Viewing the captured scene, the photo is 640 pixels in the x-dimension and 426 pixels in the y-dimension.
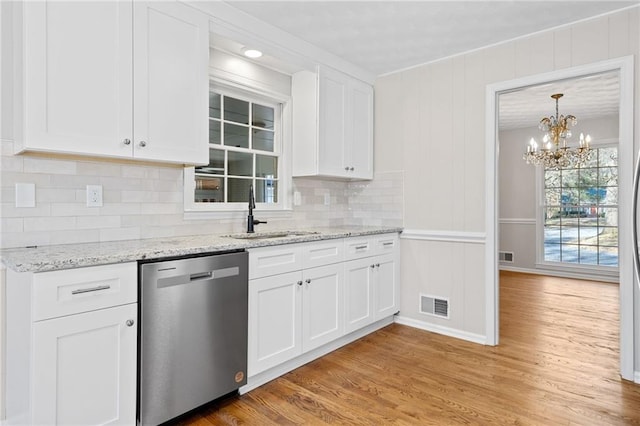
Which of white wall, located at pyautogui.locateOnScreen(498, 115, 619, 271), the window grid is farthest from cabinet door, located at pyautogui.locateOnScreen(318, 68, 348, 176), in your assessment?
white wall, located at pyautogui.locateOnScreen(498, 115, 619, 271)

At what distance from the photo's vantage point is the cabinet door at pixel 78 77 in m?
1.70

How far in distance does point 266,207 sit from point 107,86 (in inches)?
63.0

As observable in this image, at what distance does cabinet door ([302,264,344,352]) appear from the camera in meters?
2.63

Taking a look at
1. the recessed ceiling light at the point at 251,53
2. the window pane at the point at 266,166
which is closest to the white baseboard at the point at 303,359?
the window pane at the point at 266,166

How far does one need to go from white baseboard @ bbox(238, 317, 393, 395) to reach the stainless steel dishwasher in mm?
159

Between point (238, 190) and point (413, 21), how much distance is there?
1.82m

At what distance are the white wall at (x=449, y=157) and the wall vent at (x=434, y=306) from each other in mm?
A: 50

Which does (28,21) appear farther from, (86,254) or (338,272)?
(338,272)

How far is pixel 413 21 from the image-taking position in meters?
2.69

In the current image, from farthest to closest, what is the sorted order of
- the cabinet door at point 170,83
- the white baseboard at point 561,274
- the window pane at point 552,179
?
the window pane at point 552,179, the white baseboard at point 561,274, the cabinet door at point 170,83

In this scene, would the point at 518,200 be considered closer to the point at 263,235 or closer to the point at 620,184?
the point at 620,184

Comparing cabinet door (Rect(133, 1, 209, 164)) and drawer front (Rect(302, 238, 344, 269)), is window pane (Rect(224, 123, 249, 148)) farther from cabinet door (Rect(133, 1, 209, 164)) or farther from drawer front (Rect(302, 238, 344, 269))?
drawer front (Rect(302, 238, 344, 269))

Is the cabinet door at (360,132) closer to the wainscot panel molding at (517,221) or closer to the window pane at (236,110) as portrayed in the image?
the window pane at (236,110)

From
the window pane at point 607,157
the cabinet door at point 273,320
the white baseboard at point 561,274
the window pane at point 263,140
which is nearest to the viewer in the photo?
the cabinet door at point 273,320
